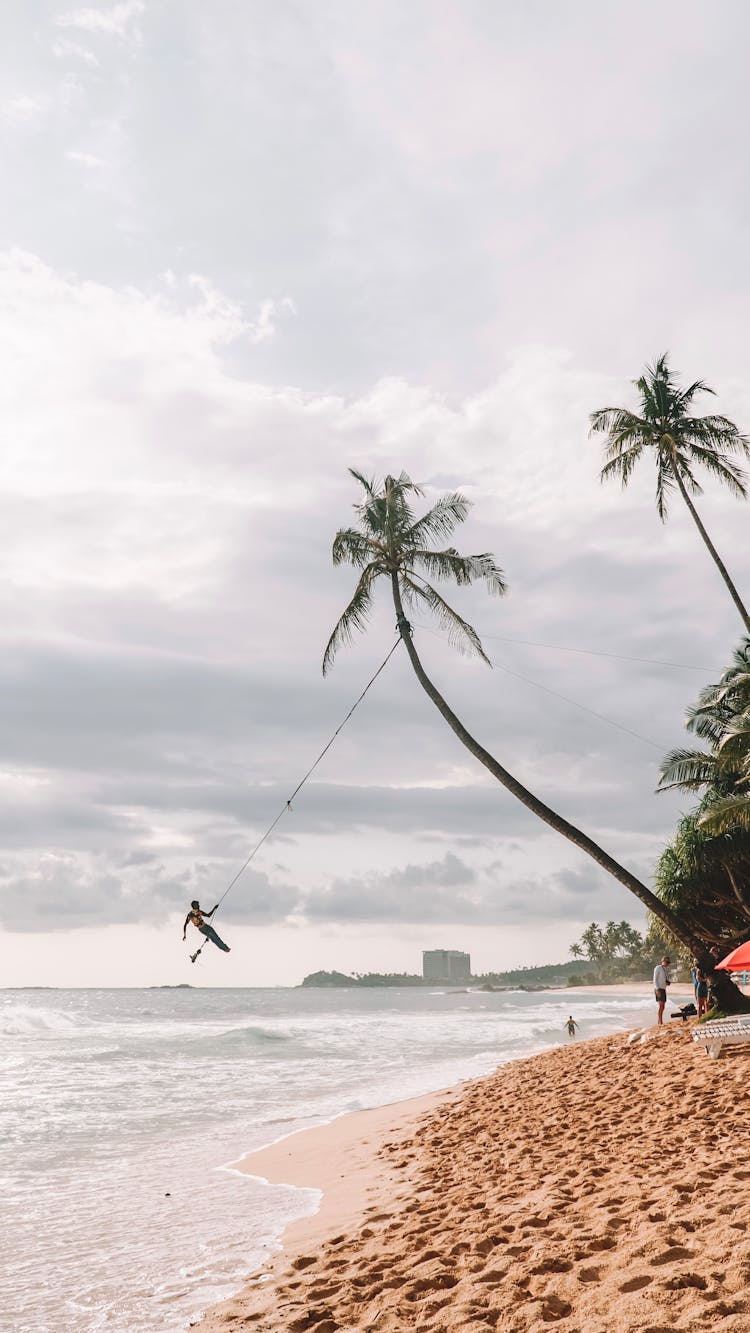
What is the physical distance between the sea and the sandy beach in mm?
688

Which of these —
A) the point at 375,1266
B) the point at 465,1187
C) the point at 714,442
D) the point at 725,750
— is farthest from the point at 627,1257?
the point at 714,442

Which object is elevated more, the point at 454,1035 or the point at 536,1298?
the point at 536,1298

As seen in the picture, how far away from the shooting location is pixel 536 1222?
5980 millimetres

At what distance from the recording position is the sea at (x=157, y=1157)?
6.80 meters

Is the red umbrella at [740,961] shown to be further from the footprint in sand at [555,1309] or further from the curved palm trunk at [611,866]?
the footprint in sand at [555,1309]

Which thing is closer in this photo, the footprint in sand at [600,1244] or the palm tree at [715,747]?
the footprint in sand at [600,1244]

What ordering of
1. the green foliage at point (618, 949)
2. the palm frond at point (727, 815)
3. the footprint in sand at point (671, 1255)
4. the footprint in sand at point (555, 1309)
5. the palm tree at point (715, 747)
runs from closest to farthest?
1. the footprint in sand at point (555, 1309)
2. the footprint in sand at point (671, 1255)
3. the palm frond at point (727, 815)
4. the palm tree at point (715, 747)
5. the green foliage at point (618, 949)

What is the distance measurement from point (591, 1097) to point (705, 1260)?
727 cm

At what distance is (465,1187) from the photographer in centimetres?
767

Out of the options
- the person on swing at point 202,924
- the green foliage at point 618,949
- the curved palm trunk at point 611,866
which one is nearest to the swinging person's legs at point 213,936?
the person on swing at point 202,924

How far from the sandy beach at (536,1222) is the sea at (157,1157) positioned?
69 centimetres

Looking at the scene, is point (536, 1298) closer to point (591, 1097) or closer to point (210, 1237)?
point (210, 1237)

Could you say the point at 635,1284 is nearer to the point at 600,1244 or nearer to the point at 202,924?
the point at 600,1244

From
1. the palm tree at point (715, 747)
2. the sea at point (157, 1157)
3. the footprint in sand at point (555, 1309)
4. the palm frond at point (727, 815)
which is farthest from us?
the palm tree at point (715, 747)
